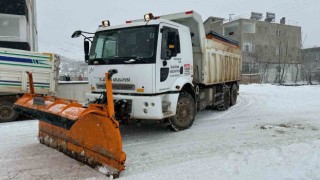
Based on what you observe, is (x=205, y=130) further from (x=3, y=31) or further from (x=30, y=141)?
(x=3, y=31)

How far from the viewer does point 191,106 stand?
754 centimetres

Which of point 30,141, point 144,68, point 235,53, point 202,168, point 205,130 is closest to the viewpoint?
point 202,168

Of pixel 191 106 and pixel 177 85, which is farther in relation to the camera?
pixel 191 106

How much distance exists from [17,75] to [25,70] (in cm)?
31

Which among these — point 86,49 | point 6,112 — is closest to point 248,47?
point 6,112

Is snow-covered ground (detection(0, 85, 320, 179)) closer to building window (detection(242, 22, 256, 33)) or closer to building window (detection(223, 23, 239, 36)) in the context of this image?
building window (detection(223, 23, 239, 36))

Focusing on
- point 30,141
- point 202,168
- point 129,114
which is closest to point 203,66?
point 129,114

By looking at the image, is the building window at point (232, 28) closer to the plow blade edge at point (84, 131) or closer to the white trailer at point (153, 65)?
the white trailer at point (153, 65)

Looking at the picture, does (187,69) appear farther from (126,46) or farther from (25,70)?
(25,70)

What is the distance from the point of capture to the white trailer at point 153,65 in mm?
6168

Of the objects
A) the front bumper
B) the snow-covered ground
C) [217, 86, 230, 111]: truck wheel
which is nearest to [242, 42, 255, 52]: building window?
[217, 86, 230, 111]: truck wheel

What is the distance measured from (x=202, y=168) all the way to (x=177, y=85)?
2.53 m

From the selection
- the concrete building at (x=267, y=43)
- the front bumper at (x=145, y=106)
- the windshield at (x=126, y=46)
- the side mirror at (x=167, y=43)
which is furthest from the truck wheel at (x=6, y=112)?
the concrete building at (x=267, y=43)

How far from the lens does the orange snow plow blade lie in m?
4.54
